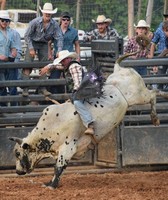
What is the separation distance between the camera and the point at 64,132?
34.6 ft

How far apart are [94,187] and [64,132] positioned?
2.50 ft

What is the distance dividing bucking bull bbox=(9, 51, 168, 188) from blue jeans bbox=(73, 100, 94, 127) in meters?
0.09

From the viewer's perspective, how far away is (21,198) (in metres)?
9.77

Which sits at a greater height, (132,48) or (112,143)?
(132,48)

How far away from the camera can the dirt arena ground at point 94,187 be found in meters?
9.88

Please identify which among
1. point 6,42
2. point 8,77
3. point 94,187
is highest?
point 6,42

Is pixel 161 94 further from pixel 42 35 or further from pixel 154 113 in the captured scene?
pixel 42 35

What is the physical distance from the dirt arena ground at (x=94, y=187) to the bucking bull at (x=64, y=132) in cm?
26

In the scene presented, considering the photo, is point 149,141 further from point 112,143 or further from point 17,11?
point 17,11

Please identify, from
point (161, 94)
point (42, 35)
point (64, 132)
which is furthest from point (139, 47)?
point (64, 132)

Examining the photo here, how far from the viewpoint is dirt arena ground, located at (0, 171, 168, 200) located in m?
9.88

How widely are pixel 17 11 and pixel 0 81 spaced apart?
43.8ft

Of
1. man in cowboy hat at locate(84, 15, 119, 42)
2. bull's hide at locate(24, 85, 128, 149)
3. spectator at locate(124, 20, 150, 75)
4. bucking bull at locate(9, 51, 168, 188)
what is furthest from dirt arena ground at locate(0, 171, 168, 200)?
man in cowboy hat at locate(84, 15, 119, 42)

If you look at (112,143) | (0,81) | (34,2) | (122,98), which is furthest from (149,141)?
(34,2)
